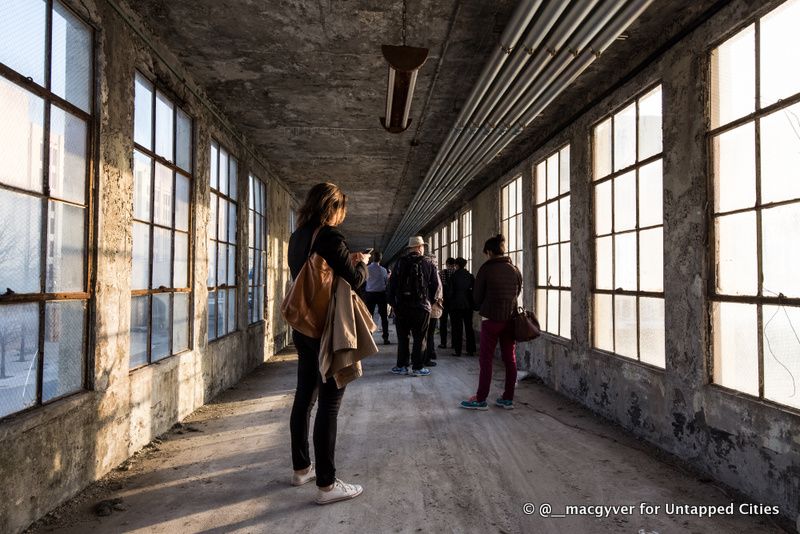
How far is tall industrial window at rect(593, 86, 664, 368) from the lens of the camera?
3809 mm

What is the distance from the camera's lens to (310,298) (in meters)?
2.58

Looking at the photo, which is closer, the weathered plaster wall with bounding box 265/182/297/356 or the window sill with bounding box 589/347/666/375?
the window sill with bounding box 589/347/666/375

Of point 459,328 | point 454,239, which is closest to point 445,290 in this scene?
point 459,328

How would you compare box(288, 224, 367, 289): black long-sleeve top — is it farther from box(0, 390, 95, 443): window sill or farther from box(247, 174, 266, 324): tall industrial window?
box(247, 174, 266, 324): tall industrial window

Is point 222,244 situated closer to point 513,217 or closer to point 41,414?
point 41,414

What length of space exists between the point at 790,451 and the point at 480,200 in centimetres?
735

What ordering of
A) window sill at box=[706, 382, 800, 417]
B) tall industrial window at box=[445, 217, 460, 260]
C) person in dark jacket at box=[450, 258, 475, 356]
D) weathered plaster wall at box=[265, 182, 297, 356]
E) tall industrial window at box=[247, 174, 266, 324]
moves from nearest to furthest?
window sill at box=[706, 382, 800, 417] → tall industrial window at box=[247, 174, 266, 324] → person in dark jacket at box=[450, 258, 475, 356] → weathered plaster wall at box=[265, 182, 297, 356] → tall industrial window at box=[445, 217, 460, 260]

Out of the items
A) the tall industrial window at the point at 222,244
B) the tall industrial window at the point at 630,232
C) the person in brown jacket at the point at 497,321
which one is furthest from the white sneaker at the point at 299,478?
the tall industrial window at the point at 222,244

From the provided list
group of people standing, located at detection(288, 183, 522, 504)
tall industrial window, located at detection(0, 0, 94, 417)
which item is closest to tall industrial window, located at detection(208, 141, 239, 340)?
group of people standing, located at detection(288, 183, 522, 504)

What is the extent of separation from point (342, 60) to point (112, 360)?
2.90 metres

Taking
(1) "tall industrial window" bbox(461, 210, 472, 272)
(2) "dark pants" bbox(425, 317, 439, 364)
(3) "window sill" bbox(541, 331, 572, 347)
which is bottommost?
(2) "dark pants" bbox(425, 317, 439, 364)

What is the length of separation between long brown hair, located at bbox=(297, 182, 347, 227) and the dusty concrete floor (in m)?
1.48

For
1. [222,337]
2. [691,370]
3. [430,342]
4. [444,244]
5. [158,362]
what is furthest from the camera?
[444,244]

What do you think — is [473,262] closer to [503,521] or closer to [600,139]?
[600,139]
